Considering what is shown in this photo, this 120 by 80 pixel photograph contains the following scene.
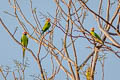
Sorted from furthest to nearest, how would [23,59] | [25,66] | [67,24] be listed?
[23,59]
[25,66]
[67,24]

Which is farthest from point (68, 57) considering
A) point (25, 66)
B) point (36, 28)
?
point (25, 66)

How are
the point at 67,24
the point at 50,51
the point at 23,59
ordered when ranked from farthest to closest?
the point at 23,59, the point at 50,51, the point at 67,24

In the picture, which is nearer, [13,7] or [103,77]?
[103,77]

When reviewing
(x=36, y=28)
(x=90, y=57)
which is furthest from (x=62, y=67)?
(x=36, y=28)

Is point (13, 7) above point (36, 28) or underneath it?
above

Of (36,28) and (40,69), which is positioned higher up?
(36,28)

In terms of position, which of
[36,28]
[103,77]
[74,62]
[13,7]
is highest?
[13,7]

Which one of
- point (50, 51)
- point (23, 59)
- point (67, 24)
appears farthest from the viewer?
point (23, 59)

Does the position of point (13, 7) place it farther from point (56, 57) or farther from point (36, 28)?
point (56, 57)

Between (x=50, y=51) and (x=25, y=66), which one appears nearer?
(x=50, y=51)

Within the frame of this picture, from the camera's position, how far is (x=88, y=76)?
7.27ft

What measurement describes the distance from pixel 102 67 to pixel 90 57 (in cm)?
15

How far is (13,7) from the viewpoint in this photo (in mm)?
2721

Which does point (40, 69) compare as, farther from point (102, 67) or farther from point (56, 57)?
point (102, 67)
